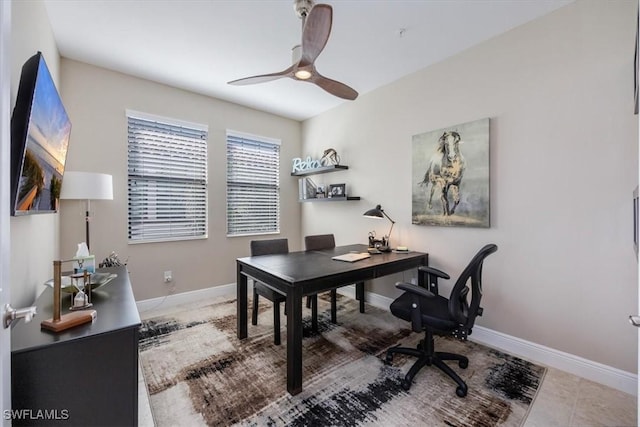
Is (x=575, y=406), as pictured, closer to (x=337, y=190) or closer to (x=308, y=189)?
(x=337, y=190)

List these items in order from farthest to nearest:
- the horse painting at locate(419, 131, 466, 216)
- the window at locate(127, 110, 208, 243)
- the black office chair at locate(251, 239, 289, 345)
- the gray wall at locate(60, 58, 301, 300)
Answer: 1. the window at locate(127, 110, 208, 243)
2. the gray wall at locate(60, 58, 301, 300)
3. the horse painting at locate(419, 131, 466, 216)
4. the black office chair at locate(251, 239, 289, 345)

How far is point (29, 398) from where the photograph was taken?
3.28 ft

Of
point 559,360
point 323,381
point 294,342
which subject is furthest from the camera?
point 559,360

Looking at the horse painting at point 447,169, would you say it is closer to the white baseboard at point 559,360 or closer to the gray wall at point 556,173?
the gray wall at point 556,173

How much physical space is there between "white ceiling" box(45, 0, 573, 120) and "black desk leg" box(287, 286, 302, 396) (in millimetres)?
2146

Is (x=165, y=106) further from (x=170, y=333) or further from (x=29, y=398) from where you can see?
(x=29, y=398)

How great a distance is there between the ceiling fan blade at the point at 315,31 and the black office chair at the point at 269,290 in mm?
1785

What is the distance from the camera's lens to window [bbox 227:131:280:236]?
392cm

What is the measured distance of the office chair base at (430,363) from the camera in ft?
5.91

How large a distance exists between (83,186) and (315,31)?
7.24 feet

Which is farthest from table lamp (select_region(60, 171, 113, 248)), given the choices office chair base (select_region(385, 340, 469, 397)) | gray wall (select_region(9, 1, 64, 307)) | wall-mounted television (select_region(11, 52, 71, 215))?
office chair base (select_region(385, 340, 469, 397))

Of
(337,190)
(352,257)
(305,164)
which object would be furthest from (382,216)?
(305,164)

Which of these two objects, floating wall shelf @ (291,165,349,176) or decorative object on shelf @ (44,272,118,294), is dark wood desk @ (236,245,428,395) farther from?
floating wall shelf @ (291,165,349,176)

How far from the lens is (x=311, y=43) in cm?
168
